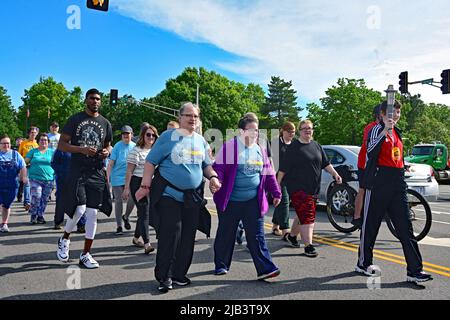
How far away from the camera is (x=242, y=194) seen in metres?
4.62

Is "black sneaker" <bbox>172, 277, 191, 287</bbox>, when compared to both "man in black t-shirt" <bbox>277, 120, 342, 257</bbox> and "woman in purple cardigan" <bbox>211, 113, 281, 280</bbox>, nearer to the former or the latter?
"woman in purple cardigan" <bbox>211, 113, 281, 280</bbox>

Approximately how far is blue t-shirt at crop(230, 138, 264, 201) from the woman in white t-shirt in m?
1.73

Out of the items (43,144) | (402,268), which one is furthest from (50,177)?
(402,268)

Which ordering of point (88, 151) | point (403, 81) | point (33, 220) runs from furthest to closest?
point (403, 81)
point (33, 220)
point (88, 151)

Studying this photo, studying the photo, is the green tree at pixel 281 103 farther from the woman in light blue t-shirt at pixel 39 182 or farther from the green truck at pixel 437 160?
the woman in light blue t-shirt at pixel 39 182

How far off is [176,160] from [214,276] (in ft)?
4.85

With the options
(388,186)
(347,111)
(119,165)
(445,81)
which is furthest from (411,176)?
(347,111)

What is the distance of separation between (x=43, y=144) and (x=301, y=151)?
5446 mm

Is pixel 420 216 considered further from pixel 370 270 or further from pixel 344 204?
pixel 370 270

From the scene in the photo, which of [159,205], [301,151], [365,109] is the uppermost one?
[365,109]

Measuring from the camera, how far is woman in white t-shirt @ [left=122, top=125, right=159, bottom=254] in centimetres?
587

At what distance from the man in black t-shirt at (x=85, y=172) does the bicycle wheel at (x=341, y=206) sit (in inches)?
179

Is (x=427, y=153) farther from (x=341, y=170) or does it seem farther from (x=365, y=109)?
(x=365, y=109)

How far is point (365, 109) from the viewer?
4656 cm
